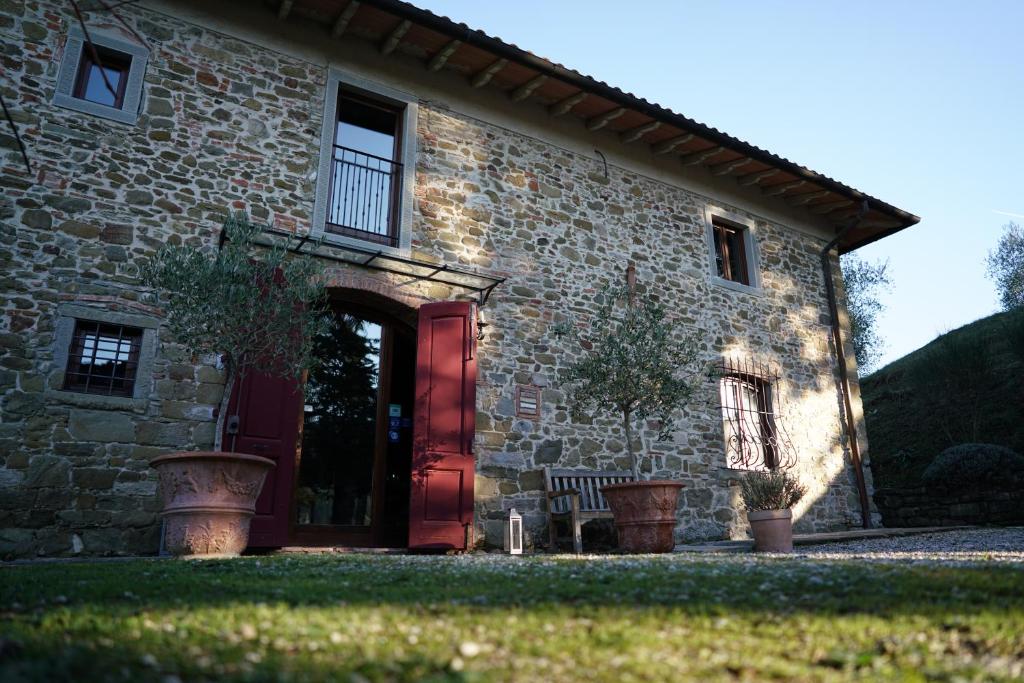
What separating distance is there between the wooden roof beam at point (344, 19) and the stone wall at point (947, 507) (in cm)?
914

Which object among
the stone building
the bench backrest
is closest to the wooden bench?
the bench backrest

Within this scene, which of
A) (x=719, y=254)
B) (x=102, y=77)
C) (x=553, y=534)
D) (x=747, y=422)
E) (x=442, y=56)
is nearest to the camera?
(x=102, y=77)

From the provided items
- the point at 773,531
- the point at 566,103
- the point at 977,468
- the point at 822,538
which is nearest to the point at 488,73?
the point at 566,103

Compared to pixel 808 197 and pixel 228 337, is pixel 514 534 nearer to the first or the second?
pixel 228 337

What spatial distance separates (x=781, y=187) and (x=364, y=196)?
6102 mm

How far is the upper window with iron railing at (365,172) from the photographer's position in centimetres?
730

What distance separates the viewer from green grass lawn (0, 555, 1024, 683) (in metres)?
1.94

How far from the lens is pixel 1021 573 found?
136 inches

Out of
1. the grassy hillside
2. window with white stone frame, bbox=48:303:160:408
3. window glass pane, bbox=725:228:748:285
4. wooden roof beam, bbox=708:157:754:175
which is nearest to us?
window with white stone frame, bbox=48:303:160:408

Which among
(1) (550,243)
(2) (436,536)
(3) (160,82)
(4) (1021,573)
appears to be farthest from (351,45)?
(4) (1021,573)

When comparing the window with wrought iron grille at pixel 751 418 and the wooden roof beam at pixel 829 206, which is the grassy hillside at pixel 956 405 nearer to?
the wooden roof beam at pixel 829 206

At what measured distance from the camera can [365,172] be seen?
7.50 m

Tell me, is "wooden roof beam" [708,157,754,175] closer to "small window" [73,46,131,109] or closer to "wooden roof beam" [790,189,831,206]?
"wooden roof beam" [790,189,831,206]

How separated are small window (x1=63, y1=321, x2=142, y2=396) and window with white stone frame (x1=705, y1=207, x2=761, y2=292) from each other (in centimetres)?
692
